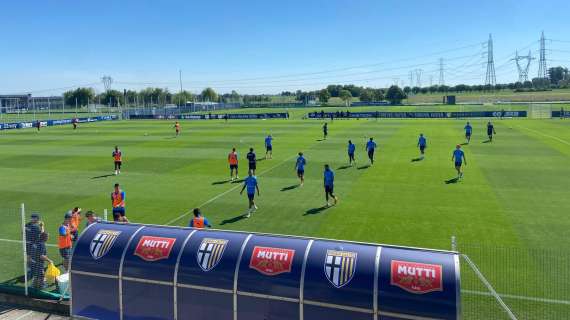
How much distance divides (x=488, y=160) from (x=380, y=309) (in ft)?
84.1

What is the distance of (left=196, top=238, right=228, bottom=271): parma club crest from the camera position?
329 inches

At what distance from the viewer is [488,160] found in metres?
30.2

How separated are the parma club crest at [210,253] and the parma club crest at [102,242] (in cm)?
185

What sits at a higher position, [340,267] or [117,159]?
[117,159]

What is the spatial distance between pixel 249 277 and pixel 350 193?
45.7 ft

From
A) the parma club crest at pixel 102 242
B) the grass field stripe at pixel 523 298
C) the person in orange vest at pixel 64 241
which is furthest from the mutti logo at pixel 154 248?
the grass field stripe at pixel 523 298

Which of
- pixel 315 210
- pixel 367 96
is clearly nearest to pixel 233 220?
pixel 315 210

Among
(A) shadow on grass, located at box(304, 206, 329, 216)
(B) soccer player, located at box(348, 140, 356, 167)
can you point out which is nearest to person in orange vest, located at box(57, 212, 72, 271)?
(A) shadow on grass, located at box(304, 206, 329, 216)

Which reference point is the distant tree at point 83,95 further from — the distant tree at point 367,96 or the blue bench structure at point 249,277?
the blue bench structure at point 249,277

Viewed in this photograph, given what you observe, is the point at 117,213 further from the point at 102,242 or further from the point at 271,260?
the point at 271,260

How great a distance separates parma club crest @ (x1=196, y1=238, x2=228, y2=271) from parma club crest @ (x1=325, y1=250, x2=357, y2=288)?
1918 mm

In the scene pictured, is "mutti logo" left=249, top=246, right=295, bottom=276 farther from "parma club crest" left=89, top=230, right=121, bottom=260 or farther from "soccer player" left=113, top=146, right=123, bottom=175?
"soccer player" left=113, top=146, right=123, bottom=175

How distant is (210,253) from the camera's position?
8.44m

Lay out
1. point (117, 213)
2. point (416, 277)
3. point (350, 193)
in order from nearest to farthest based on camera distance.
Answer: point (416, 277), point (117, 213), point (350, 193)
